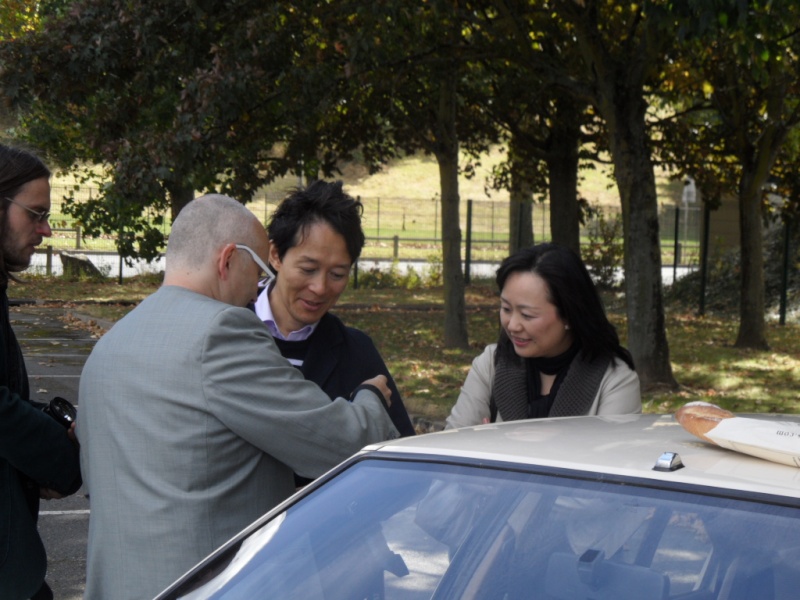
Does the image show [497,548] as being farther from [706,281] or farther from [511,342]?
[706,281]

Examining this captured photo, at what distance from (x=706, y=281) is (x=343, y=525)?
2265cm

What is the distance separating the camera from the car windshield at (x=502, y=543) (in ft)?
6.57

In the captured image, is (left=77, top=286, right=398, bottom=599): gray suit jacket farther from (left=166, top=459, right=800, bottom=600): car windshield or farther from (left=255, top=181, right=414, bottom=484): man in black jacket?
(left=255, top=181, right=414, bottom=484): man in black jacket

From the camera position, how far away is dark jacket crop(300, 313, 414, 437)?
338cm

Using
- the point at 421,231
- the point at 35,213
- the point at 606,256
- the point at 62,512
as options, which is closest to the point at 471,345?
the point at 62,512

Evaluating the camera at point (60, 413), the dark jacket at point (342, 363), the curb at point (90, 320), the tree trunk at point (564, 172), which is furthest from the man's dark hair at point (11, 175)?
the curb at point (90, 320)

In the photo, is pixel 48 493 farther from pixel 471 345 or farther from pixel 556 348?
pixel 471 345

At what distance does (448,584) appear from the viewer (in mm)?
2211

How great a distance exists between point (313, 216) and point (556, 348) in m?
0.95

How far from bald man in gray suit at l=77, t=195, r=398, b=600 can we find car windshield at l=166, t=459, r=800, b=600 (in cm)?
16

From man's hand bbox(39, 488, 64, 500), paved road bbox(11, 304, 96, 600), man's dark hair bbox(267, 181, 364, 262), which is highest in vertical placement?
man's dark hair bbox(267, 181, 364, 262)

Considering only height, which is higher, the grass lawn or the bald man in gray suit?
the bald man in gray suit

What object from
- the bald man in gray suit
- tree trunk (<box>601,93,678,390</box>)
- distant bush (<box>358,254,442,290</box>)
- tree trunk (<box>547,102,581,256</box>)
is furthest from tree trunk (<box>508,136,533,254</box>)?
the bald man in gray suit

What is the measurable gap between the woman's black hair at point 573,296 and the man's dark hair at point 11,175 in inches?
62.8
